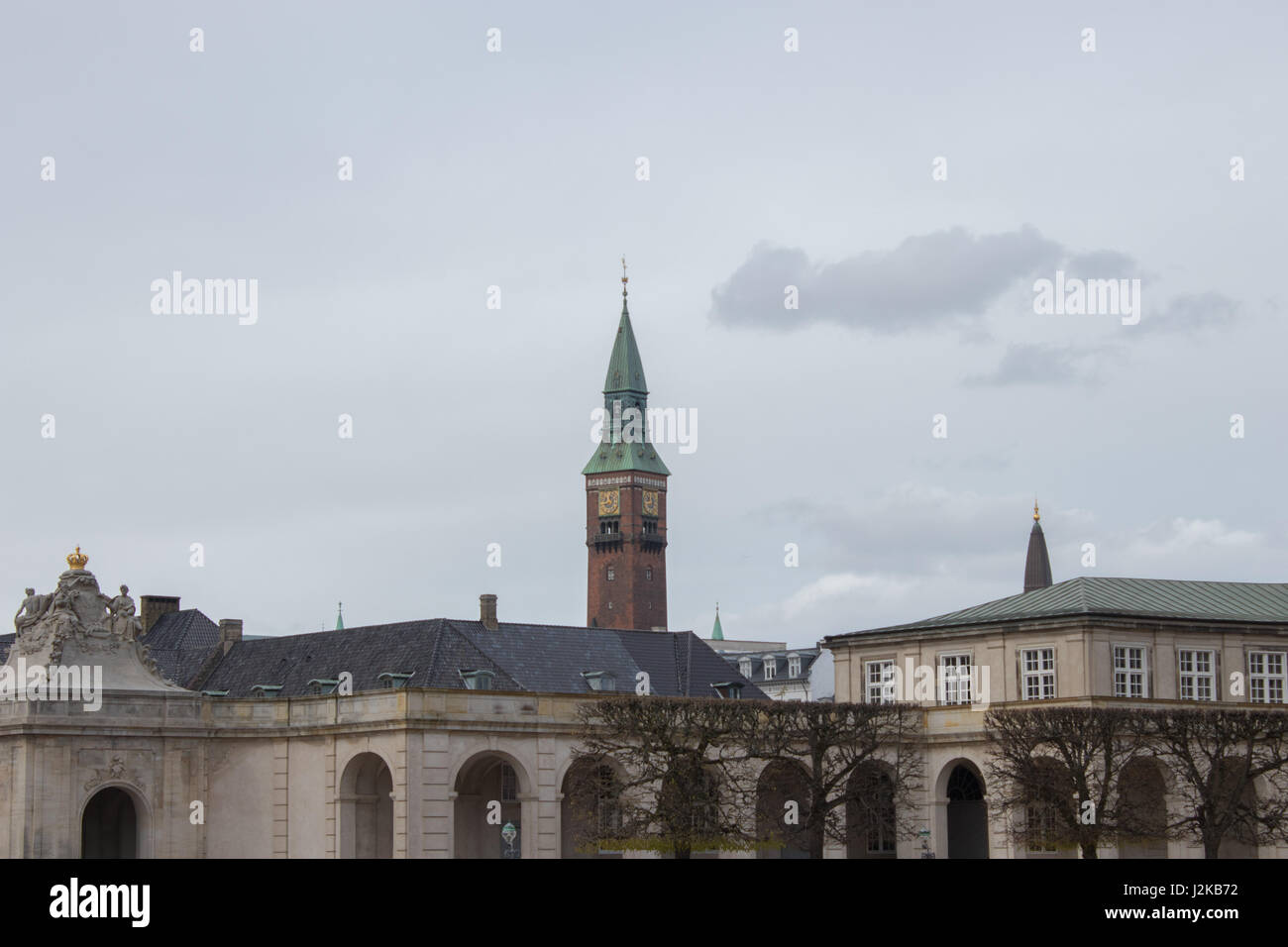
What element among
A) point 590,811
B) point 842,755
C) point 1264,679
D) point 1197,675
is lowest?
point 590,811

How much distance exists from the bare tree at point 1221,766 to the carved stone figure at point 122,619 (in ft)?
131

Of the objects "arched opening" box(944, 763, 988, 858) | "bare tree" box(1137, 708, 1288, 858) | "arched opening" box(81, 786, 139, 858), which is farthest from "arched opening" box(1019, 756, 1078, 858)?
"arched opening" box(81, 786, 139, 858)

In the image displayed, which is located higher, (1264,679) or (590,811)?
(1264,679)

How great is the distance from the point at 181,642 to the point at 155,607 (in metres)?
5.02

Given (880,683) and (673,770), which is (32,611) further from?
(880,683)

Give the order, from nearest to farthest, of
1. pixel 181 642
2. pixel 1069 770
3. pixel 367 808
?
pixel 1069 770 → pixel 367 808 → pixel 181 642

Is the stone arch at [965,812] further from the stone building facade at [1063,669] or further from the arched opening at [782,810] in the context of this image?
the arched opening at [782,810]

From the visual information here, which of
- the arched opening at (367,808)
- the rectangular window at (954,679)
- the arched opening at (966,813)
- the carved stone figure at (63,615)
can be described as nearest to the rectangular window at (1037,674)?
the rectangular window at (954,679)

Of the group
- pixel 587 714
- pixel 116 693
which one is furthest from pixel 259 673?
pixel 587 714

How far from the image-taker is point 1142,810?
8975cm

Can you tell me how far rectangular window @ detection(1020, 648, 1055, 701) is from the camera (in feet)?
311

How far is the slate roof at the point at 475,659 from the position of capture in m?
104

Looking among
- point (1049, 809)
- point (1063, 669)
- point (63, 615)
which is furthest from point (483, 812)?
point (1063, 669)
